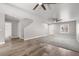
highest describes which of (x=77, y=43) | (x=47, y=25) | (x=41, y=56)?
(x=47, y=25)

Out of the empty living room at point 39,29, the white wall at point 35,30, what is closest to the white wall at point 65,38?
the empty living room at point 39,29

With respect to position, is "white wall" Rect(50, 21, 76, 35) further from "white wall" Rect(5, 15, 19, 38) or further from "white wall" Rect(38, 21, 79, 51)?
"white wall" Rect(5, 15, 19, 38)

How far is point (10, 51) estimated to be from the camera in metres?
2.14

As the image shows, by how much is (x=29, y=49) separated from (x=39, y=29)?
495mm

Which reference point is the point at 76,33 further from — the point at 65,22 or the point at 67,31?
the point at 65,22

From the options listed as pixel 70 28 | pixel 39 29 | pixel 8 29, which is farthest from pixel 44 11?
pixel 8 29

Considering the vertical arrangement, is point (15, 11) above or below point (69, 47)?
above

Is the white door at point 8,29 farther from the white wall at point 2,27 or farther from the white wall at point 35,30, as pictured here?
the white wall at point 35,30

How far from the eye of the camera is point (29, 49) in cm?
220

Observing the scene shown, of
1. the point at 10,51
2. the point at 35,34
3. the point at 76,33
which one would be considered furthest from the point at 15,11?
the point at 76,33

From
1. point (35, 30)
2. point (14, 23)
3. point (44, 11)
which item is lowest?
point (35, 30)

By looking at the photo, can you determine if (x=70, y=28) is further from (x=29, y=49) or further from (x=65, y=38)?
(x=29, y=49)

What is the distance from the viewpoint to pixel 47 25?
2.21 metres

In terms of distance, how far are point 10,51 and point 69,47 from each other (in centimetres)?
128
